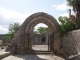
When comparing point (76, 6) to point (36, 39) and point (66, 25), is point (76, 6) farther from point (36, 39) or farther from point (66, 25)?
point (36, 39)

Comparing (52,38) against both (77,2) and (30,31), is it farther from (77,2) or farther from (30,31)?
(77,2)

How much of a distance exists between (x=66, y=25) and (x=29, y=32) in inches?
182

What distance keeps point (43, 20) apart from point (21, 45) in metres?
3.93

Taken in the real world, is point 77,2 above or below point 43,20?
above

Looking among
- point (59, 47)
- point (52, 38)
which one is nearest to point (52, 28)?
point (52, 38)

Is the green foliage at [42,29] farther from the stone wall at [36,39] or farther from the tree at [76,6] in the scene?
the tree at [76,6]

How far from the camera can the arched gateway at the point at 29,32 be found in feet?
53.2

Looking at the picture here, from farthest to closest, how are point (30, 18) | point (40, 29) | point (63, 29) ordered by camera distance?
point (40, 29)
point (30, 18)
point (63, 29)

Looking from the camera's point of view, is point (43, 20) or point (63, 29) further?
point (43, 20)

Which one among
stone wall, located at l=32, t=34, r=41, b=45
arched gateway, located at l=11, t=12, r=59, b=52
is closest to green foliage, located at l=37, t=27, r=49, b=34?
stone wall, located at l=32, t=34, r=41, b=45

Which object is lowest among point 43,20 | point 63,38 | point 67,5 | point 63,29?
point 63,38

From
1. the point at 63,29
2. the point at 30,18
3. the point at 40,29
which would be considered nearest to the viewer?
the point at 63,29

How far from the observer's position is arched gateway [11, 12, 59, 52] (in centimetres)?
1622

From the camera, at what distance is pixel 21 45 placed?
54.2ft
